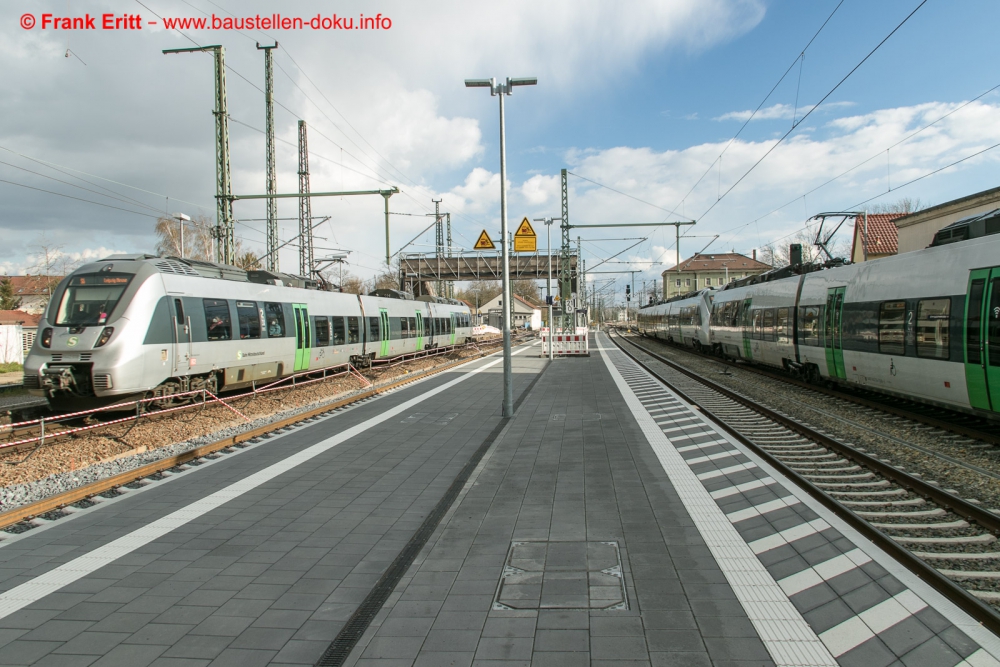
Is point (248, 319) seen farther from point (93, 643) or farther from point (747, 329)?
point (747, 329)

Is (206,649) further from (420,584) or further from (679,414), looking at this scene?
(679,414)

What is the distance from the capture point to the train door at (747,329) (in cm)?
2025

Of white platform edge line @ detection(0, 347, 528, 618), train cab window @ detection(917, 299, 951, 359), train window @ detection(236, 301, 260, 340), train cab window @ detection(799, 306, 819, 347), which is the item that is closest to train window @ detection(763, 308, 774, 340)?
train cab window @ detection(799, 306, 819, 347)

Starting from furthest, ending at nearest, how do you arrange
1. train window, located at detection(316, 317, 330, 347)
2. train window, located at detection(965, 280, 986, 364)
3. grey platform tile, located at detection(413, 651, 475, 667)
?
train window, located at detection(316, 317, 330, 347), train window, located at detection(965, 280, 986, 364), grey platform tile, located at detection(413, 651, 475, 667)

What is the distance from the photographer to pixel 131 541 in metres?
5.09

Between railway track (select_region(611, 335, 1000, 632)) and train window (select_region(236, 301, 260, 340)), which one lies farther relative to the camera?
train window (select_region(236, 301, 260, 340))

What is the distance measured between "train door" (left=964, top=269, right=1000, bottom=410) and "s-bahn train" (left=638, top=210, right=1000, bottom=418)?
0.01 m

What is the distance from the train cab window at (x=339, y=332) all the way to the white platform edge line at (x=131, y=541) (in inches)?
422

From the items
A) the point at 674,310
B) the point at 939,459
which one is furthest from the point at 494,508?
the point at 674,310

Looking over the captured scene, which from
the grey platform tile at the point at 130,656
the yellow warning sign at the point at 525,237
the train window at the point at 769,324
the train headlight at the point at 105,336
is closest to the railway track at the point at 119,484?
the grey platform tile at the point at 130,656

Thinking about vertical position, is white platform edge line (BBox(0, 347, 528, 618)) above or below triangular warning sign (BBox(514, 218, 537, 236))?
below

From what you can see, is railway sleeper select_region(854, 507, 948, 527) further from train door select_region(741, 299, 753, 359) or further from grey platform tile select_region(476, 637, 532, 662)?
train door select_region(741, 299, 753, 359)

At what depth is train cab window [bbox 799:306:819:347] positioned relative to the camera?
46.9 feet

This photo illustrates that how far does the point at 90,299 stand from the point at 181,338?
5.43 ft
